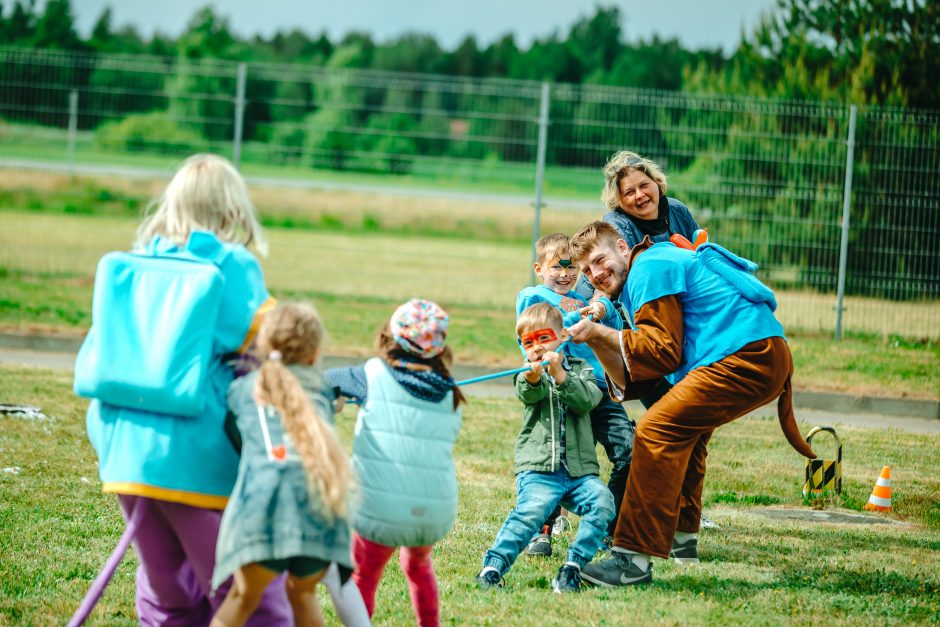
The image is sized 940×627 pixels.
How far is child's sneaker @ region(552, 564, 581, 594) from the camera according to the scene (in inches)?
204

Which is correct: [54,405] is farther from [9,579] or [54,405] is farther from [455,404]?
[455,404]

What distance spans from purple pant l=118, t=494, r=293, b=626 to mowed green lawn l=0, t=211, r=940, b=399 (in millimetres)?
7323

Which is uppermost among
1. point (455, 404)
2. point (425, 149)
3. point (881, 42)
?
point (881, 42)

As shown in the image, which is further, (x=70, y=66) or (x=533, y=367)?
(x=70, y=66)

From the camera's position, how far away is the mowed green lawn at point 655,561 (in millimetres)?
4852

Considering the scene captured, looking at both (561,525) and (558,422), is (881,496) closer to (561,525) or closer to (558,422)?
(561,525)

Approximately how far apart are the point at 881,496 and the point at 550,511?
2.73 metres

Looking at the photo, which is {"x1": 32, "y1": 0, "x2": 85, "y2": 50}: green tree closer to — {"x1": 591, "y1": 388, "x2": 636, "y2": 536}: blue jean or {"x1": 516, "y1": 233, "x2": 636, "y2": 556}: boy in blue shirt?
{"x1": 516, "y1": 233, "x2": 636, "y2": 556}: boy in blue shirt

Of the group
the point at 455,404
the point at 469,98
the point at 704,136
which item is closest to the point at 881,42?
the point at 704,136

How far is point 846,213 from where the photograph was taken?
1277 cm

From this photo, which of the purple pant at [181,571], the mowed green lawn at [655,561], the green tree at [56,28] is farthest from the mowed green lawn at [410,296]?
the green tree at [56,28]

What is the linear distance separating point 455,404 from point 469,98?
1081cm

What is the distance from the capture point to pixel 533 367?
5012 mm

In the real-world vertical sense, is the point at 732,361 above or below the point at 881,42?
below
